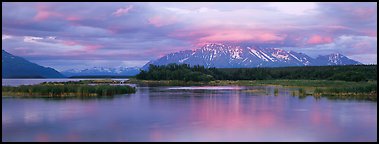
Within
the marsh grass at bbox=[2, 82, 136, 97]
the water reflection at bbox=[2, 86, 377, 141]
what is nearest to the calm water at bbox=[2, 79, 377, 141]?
the water reflection at bbox=[2, 86, 377, 141]

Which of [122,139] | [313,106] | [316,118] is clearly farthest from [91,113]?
[313,106]

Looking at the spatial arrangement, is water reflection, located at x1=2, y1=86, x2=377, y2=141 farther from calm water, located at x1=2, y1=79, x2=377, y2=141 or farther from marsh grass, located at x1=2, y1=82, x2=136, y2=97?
marsh grass, located at x1=2, y1=82, x2=136, y2=97

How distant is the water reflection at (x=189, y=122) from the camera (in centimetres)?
2008

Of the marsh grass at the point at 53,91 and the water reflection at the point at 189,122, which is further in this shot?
the marsh grass at the point at 53,91

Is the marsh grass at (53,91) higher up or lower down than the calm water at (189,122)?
higher up

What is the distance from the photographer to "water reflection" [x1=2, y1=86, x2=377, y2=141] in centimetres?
2008

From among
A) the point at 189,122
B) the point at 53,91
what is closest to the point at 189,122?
the point at 189,122

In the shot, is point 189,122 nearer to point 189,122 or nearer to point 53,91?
point 189,122

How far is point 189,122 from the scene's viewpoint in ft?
81.2

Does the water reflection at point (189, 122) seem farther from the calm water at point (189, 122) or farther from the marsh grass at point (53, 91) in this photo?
the marsh grass at point (53, 91)

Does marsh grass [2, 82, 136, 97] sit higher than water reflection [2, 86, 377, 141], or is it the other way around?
marsh grass [2, 82, 136, 97]

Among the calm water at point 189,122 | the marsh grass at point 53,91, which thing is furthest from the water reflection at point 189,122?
the marsh grass at point 53,91

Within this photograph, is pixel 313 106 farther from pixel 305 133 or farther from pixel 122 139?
pixel 122 139

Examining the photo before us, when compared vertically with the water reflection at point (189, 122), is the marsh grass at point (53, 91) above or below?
above
